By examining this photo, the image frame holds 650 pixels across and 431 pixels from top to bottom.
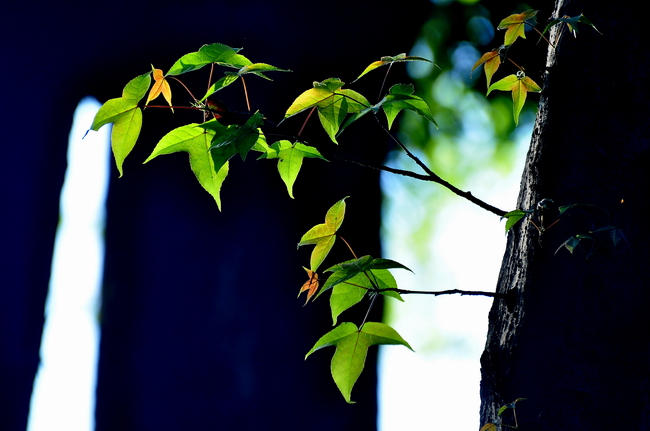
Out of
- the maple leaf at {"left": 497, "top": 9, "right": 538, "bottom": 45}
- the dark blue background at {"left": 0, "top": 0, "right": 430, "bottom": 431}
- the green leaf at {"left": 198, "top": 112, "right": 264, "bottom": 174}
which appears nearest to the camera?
the green leaf at {"left": 198, "top": 112, "right": 264, "bottom": 174}

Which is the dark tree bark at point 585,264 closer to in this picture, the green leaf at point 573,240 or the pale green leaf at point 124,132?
the green leaf at point 573,240

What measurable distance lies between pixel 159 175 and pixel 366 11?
21.9 inches

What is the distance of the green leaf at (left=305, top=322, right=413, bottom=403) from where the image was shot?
1.20ft

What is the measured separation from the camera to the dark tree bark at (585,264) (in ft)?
1.16

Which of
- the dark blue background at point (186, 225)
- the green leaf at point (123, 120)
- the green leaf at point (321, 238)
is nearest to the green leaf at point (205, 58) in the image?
the green leaf at point (123, 120)

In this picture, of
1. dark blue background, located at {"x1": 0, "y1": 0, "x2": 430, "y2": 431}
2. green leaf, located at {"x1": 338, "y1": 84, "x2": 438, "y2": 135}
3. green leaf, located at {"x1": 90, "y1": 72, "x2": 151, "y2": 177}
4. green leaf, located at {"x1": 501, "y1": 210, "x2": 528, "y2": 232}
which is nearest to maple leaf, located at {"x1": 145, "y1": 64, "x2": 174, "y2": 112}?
green leaf, located at {"x1": 90, "y1": 72, "x2": 151, "y2": 177}

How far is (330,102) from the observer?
1.15 ft

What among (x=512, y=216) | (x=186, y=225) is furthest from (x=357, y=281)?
(x=186, y=225)

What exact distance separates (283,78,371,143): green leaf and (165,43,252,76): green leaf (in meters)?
0.05

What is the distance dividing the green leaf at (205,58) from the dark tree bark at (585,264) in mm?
227

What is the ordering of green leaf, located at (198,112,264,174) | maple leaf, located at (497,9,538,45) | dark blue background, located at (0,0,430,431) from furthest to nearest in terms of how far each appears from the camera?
1. dark blue background, located at (0,0,430,431)
2. maple leaf, located at (497,9,538,45)
3. green leaf, located at (198,112,264,174)

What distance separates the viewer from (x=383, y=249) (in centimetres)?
117

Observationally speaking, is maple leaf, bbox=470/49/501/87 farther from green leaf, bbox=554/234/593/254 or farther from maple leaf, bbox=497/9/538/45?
green leaf, bbox=554/234/593/254

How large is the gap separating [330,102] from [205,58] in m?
0.08
